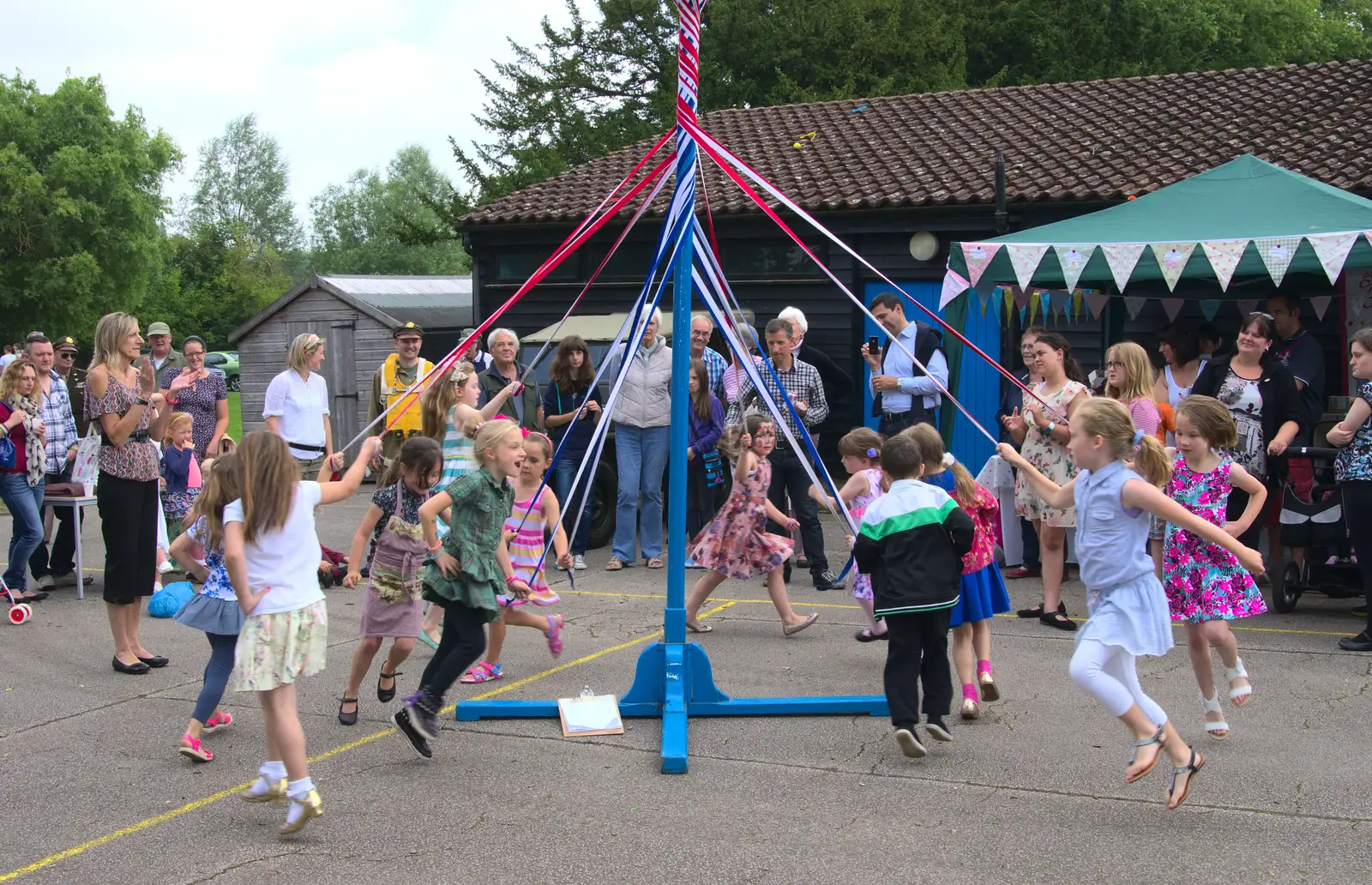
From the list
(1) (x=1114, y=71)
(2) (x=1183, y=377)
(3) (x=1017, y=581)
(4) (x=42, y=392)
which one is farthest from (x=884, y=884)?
(1) (x=1114, y=71)

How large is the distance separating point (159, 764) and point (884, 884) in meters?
3.03

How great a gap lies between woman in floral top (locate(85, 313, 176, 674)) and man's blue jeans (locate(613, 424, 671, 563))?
3.77 m

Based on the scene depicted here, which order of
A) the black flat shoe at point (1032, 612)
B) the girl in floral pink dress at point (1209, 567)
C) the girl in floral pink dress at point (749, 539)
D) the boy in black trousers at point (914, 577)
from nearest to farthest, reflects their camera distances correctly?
the boy in black trousers at point (914, 577)
the girl in floral pink dress at point (1209, 567)
the girl in floral pink dress at point (749, 539)
the black flat shoe at point (1032, 612)

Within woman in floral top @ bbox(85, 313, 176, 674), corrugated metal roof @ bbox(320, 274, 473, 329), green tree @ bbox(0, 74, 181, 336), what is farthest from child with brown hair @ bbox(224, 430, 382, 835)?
green tree @ bbox(0, 74, 181, 336)

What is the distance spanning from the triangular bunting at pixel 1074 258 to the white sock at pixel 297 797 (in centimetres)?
651

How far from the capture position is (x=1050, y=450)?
26.8ft

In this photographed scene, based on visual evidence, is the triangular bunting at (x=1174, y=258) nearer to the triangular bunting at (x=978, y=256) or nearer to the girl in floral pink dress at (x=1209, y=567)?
the triangular bunting at (x=978, y=256)

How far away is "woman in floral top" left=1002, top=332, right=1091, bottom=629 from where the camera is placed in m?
7.51

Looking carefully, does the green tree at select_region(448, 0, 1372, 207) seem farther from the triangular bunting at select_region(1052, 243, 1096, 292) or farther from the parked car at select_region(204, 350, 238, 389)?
the triangular bunting at select_region(1052, 243, 1096, 292)

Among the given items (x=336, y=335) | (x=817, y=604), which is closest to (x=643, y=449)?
(x=817, y=604)

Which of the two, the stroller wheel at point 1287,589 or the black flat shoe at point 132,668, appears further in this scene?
the stroller wheel at point 1287,589

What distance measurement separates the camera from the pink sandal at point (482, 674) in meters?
6.41

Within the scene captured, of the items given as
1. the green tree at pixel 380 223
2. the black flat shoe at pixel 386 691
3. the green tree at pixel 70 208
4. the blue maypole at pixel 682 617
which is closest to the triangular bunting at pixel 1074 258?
the blue maypole at pixel 682 617

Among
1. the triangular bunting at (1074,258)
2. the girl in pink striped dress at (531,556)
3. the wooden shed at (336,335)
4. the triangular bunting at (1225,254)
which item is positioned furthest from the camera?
the wooden shed at (336,335)
